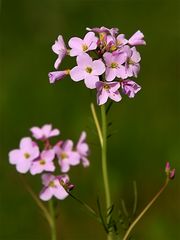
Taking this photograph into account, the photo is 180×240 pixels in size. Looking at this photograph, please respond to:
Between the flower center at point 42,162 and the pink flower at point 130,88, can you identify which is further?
the flower center at point 42,162

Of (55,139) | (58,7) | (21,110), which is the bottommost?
(55,139)

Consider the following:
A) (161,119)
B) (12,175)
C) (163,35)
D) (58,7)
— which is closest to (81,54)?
(12,175)

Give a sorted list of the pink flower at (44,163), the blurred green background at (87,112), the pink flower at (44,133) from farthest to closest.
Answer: the blurred green background at (87,112) → the pink flower at (44,133) → the pink flower at (44,163)

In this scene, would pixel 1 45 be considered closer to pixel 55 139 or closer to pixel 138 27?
pixel 138 27

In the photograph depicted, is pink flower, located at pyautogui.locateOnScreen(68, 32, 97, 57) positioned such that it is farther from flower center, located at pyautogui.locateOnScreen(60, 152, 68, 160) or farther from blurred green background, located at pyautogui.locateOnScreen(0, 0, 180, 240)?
flower center, located at pyautogui.locateOnScreen(60, 152, 68, 160)

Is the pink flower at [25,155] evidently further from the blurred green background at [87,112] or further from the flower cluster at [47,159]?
the blurred green background at [87,112]

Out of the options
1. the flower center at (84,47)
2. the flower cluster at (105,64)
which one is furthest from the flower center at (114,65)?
the flower center at (84,47)
